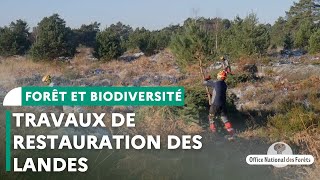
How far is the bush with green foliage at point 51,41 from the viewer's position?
2367 centimetres

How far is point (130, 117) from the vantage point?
823cm

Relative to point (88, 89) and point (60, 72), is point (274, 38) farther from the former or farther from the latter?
point (88, 89)

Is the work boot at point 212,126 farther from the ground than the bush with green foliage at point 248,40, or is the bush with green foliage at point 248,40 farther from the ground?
the bush with green foliage at point 248,40

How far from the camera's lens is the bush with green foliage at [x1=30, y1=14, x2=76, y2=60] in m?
23.7

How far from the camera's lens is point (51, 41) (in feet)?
81.7

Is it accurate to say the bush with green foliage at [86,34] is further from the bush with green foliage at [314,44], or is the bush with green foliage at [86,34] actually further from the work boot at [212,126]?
the work boot at [212,126]

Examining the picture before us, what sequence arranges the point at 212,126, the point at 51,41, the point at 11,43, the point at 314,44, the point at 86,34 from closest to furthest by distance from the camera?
the point at 212,126 → the point at 314,44 → the point at 51,41 → the point at 11,43 → the point at 86,34

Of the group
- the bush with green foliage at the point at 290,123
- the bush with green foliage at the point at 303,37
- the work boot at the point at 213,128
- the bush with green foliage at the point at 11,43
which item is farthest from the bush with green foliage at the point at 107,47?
the work boot at the point at 213,128

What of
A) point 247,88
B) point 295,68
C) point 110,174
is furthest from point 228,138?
point 295,68

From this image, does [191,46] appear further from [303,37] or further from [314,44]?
[303,37]

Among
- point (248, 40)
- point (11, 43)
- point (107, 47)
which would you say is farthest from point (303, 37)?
A: point (11, 43)

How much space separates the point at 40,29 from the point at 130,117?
18788mm

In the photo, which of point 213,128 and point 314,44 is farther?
point 314,44

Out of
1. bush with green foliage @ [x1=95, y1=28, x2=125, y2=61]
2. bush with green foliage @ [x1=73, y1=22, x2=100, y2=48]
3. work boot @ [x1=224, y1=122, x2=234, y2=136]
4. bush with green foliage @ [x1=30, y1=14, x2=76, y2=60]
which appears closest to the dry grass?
bush with green foliage @ [x1=30, y1=14, x2=76, y2=60]
